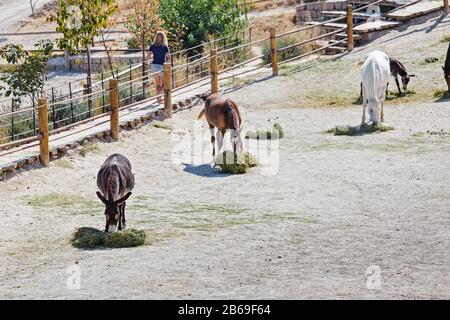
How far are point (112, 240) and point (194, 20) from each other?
16.2m

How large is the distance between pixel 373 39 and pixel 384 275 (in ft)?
56.2

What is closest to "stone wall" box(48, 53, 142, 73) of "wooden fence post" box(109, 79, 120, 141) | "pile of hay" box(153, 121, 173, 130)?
"pile of hay" box(153, 121, 173, 130)

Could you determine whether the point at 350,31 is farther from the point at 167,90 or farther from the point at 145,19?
the point at 167,90

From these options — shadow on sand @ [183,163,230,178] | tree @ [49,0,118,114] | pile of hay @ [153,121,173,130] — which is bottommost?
shadow on sand @ [183,163,230,178]

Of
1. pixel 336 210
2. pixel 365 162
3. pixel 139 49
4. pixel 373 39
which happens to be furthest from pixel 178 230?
pixel 139 49

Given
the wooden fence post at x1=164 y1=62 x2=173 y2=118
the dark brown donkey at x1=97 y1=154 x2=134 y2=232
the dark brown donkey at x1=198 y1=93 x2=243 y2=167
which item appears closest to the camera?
the dark brown donkey at x1=97 y1=154 x2=134 y2=232

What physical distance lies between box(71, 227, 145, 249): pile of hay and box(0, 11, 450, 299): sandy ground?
0.54ft

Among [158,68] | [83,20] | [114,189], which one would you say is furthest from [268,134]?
[114,189]

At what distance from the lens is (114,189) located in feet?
43.1

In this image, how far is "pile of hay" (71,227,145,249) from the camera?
1274 cm

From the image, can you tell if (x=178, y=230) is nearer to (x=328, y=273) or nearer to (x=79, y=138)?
(x=328, y=273)

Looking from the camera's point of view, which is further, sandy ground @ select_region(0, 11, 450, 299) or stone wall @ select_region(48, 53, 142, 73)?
stone wall @ select_region(48, 53, 142, 73)

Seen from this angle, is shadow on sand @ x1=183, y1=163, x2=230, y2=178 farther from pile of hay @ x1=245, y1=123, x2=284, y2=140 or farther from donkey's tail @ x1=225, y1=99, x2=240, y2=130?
pile of hay @ x1=245, y1=123, x2=284, y2=140

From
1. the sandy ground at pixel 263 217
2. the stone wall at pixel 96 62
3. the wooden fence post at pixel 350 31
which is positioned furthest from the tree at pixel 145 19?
the sandy ground at pixel 263 217
